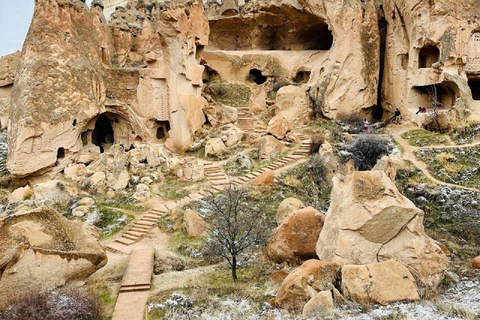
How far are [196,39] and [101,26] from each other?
6.59 meters

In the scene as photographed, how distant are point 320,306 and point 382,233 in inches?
98.7

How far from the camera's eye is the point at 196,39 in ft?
74.5

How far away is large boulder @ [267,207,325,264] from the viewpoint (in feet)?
30.3

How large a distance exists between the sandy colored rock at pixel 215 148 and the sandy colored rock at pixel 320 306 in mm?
14054

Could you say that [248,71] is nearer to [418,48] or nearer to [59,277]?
[418,48]

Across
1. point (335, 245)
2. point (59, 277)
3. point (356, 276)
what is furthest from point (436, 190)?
point (59, 277)

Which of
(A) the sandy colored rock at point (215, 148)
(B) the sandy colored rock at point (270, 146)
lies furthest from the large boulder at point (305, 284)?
(A) the sandy colored rock at point (215, 148)

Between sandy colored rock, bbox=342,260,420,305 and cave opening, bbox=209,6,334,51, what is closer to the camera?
sandy colored rock, bbox=342,260,420,305

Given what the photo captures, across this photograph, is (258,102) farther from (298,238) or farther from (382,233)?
(382,233)

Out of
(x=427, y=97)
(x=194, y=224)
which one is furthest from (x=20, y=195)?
(x=427, y=97)

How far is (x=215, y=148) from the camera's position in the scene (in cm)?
1983

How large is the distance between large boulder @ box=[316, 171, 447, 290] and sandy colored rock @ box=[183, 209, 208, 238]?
18.5ft

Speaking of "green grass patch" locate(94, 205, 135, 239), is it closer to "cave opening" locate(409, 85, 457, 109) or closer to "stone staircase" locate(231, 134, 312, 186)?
"stone staircase" locate(231, 134, 312, 186)

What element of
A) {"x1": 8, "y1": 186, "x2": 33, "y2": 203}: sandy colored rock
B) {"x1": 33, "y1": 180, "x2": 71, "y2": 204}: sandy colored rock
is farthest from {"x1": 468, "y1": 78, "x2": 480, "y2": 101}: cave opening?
{"x1": 8, "y1": 186, "x2": 33, "y2": 203}: sandy colored rock
